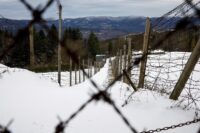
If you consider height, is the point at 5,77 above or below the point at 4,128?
below

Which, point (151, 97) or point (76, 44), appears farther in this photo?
point (151, 97)

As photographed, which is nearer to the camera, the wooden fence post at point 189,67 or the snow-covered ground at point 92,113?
the wooden fence post at point 189,67

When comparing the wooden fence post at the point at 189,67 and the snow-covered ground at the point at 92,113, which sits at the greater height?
the wooden fence post at the point at 189,67

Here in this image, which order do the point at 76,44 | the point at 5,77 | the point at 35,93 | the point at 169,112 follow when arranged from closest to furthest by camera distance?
1. the point at 76,44
2. the point at 169,112
3. the point at 35,93
4. the point at 5,77

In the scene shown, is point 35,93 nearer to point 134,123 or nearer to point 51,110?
point 51,110

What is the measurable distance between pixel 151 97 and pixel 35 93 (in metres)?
3.25

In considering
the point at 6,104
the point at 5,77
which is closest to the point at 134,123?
the point at 6,104

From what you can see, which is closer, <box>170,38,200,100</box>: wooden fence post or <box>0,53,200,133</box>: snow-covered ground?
<box>170,38,200,100</box>: wooden fence post

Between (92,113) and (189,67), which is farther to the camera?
(92,113)

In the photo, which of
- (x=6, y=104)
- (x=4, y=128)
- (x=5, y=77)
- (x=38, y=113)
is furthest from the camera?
(x=5, y=77)

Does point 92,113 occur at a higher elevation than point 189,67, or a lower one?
lower

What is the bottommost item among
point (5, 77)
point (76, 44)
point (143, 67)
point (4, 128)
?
point (5, 77)

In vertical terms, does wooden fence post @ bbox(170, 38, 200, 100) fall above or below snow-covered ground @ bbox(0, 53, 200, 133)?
above

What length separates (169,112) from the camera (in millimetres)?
4898
